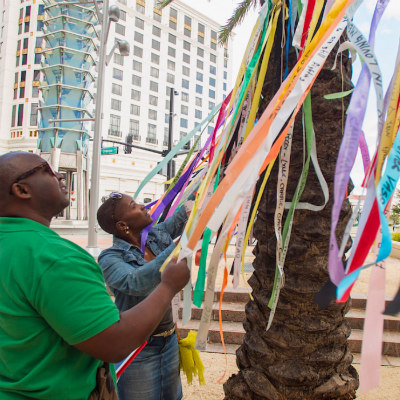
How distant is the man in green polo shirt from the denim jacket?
549 millimetres

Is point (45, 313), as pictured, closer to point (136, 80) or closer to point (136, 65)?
point (136, 80)

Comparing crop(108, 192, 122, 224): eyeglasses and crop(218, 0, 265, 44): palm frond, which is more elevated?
crop(218, 0, 265, 44): palm frond

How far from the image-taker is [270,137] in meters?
1.30

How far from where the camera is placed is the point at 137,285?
71.1 inches

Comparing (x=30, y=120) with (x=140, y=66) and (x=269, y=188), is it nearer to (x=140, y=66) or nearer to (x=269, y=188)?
(x=140, y=66)

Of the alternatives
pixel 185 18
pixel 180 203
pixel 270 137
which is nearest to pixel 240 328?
pixel 180 203

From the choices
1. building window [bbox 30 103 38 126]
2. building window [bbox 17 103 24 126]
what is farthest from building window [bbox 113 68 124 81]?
building window [bbox 17 103 24 126]

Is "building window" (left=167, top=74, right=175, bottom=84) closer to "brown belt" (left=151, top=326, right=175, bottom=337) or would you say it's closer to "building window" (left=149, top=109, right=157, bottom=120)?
"building window" (left=149, top=109, right=157, bottom=120)

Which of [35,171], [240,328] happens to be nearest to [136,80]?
[240,328]

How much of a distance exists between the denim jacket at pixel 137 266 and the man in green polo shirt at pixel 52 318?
0.55 m

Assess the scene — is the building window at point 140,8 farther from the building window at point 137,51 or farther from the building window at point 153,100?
the building window at point 153,100

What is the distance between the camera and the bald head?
1.23 meters

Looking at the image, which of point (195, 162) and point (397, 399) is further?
point (397, 399)

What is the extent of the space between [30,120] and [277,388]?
40.8 m
